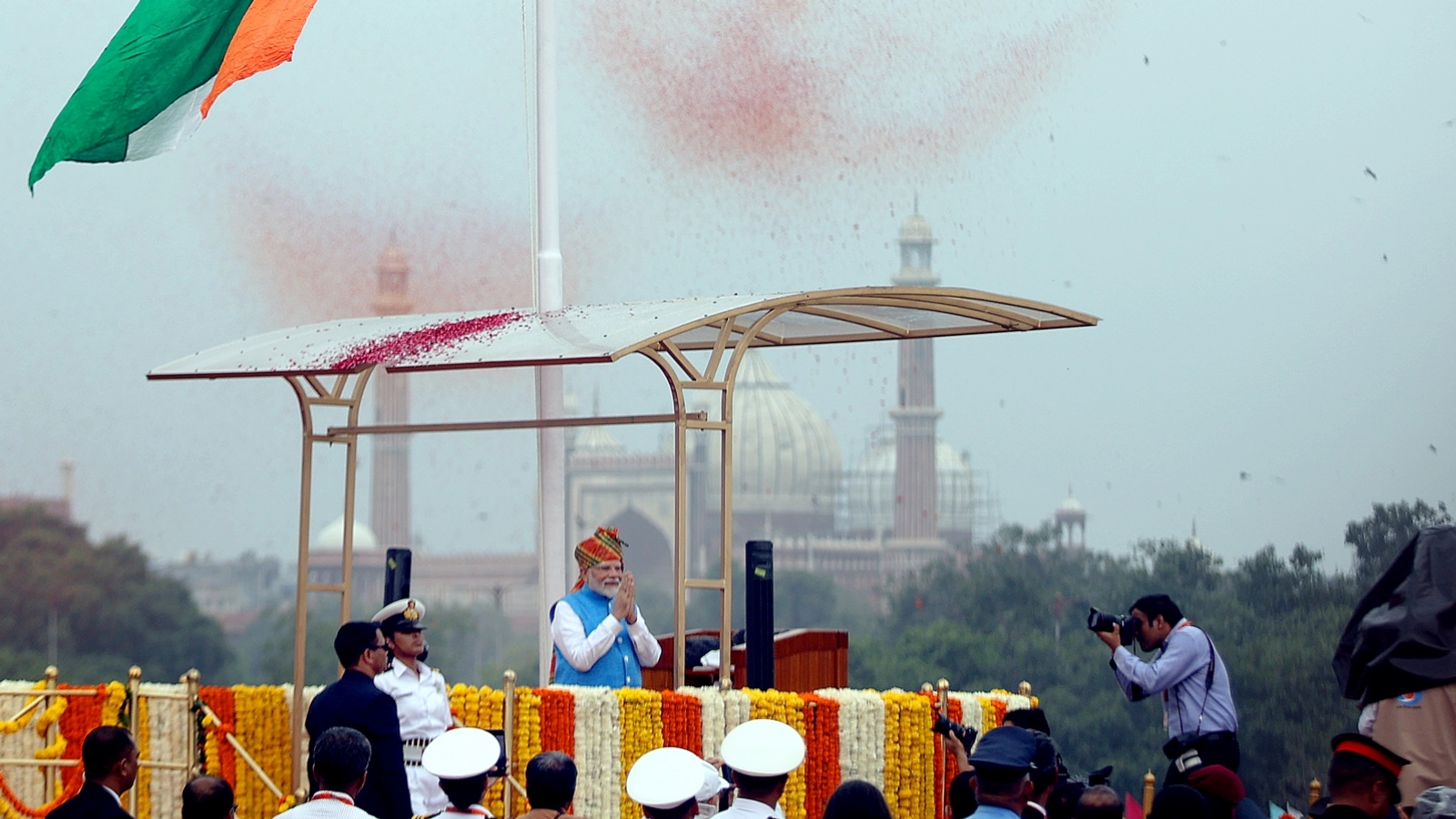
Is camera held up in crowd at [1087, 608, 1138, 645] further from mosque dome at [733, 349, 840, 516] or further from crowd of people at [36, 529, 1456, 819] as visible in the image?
mosque dome at [733, 349, 840, 516]

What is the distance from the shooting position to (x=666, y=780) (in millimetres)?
5109

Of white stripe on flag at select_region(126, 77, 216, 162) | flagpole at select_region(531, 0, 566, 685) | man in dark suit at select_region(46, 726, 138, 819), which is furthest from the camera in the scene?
white stripe on flag at select_region(126, 77, 216, 162)

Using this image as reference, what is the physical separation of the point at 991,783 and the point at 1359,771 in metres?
1.06

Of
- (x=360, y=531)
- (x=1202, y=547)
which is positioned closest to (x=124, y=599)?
(x=360, y=531)

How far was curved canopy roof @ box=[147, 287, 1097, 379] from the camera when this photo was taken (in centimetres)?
789

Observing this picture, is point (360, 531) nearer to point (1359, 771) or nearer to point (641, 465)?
point (641, 465)

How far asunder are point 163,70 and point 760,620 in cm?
529

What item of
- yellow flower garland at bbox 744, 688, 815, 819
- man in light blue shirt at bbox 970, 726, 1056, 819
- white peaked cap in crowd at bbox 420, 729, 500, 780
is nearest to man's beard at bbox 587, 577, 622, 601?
yellow flower garland at bbox 744, 688, 815, 819

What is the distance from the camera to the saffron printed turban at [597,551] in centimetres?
Answer: 796

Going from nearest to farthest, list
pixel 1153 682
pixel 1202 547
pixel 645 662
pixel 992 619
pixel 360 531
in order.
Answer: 1. pixel 1153 682
2. pixel 645 662
3. pixel 1202 547
4. pixel 992 619
5. pixel 360 531

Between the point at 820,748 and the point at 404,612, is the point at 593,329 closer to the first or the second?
the point at 404,612

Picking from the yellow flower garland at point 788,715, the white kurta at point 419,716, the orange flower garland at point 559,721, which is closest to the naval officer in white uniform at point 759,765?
the white kurta at point 419,716

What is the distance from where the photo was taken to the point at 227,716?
28.6 ft

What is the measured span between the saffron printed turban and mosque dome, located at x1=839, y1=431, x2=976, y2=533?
7792 cm
